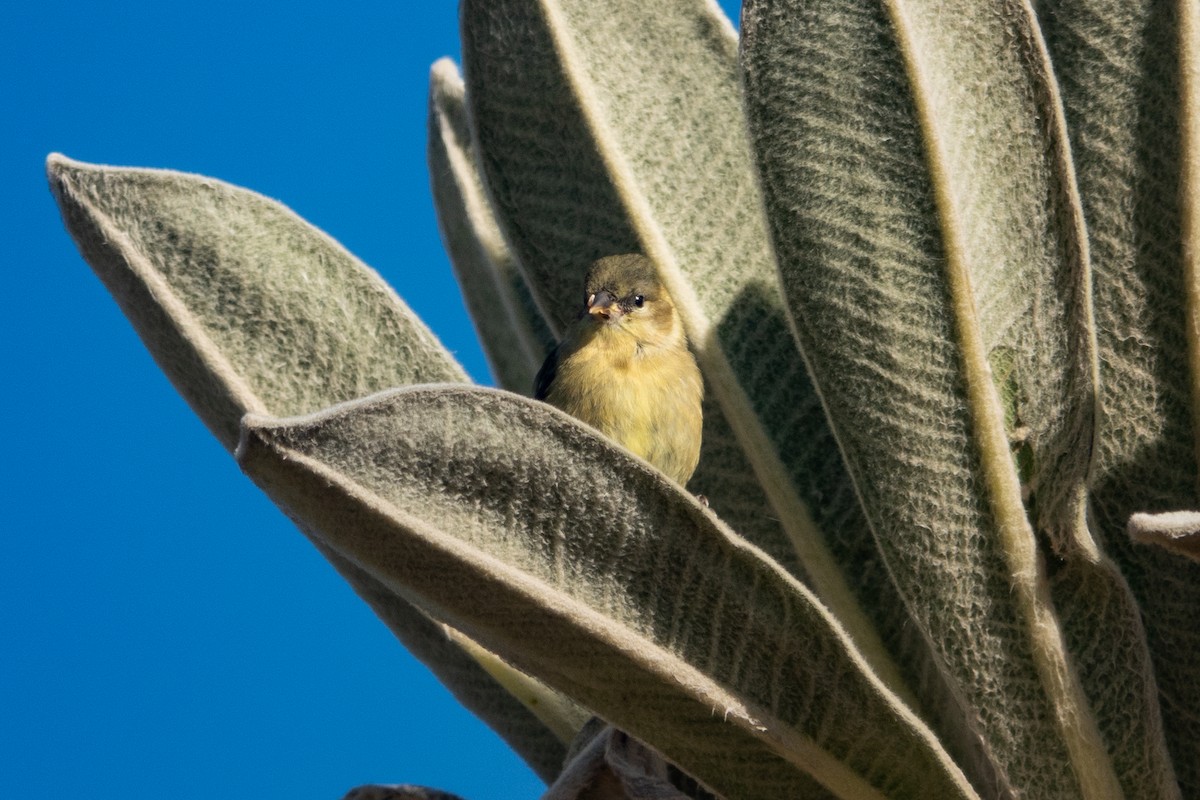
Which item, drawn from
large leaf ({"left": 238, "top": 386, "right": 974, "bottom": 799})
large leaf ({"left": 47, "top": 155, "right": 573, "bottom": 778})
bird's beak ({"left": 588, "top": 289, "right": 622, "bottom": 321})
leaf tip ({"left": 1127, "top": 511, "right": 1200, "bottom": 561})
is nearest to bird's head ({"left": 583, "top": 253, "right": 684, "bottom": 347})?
bird's beak ({"left": 588, "top": 289, "right": 622, "bottom": 321})

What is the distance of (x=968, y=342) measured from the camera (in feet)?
3.40

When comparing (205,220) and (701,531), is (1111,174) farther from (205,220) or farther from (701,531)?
(205,220)

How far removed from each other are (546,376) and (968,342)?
0.90 meters

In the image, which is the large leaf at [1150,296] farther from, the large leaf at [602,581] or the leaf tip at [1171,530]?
the leaf tip at [1171,530]

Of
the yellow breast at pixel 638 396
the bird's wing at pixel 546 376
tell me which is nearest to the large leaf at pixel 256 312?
the bird's wing at pixel 546 376

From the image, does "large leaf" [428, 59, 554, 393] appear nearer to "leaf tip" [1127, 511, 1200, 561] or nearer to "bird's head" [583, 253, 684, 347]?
"bird's head" [583, 253, 684, 347]

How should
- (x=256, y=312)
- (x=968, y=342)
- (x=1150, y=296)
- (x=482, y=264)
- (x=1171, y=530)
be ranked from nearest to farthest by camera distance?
1. (x=1171, y=530)
2. (x=968, y=342)
3. (x=1150, y=296)
4. (x=256, y=312)
5. (x=482, y=264)

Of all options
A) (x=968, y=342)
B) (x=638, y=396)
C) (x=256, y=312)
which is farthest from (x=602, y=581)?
(x=638, y=396)

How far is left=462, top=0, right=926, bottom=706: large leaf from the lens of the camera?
130 cm

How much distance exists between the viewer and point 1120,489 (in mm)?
1162

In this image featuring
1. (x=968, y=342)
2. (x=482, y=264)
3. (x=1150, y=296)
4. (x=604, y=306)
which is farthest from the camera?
(x=604, y=306)

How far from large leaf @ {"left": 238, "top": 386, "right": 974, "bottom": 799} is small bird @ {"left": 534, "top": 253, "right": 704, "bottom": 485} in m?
0.83

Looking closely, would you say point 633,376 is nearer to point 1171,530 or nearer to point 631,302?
point 631,302

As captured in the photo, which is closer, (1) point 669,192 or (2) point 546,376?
(1) point 669,192
